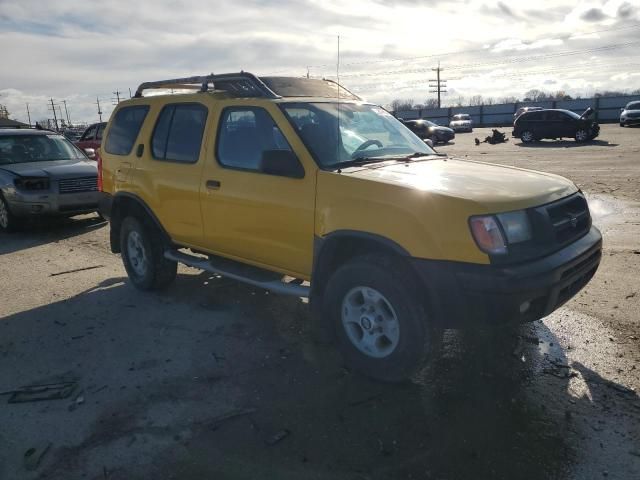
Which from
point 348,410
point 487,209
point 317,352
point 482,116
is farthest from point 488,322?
point 482,116

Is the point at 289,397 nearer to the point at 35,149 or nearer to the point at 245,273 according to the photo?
the point at 245,273

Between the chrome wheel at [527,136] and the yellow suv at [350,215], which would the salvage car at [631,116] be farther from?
the yellow suv at [350,215]

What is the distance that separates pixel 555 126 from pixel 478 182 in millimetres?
24770

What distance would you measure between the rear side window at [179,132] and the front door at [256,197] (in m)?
0.30

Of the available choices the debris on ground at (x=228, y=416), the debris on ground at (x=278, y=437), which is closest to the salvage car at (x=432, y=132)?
the debris on ground at (x=228, y=416)

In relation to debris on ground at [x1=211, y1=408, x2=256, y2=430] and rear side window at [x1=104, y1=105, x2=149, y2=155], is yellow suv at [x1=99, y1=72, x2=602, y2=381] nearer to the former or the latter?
rear side window at [x1=104, y1=105, x2=149, y2=155]

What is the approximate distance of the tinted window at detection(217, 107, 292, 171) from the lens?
4.35 metres

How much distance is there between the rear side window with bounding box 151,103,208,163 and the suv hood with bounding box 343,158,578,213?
5.92 ft

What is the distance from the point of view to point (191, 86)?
5738 millimetres

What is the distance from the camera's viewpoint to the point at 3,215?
30.8ft

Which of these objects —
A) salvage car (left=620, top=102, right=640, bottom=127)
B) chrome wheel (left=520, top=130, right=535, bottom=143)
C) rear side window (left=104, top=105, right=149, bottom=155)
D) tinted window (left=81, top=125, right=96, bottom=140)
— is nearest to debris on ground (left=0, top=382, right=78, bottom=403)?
rear side window (left=104, top=105, right=149, bottom=155)

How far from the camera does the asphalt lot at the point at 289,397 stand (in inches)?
115

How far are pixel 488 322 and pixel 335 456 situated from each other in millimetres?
1181

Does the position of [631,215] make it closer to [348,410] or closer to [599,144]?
[348,410]
